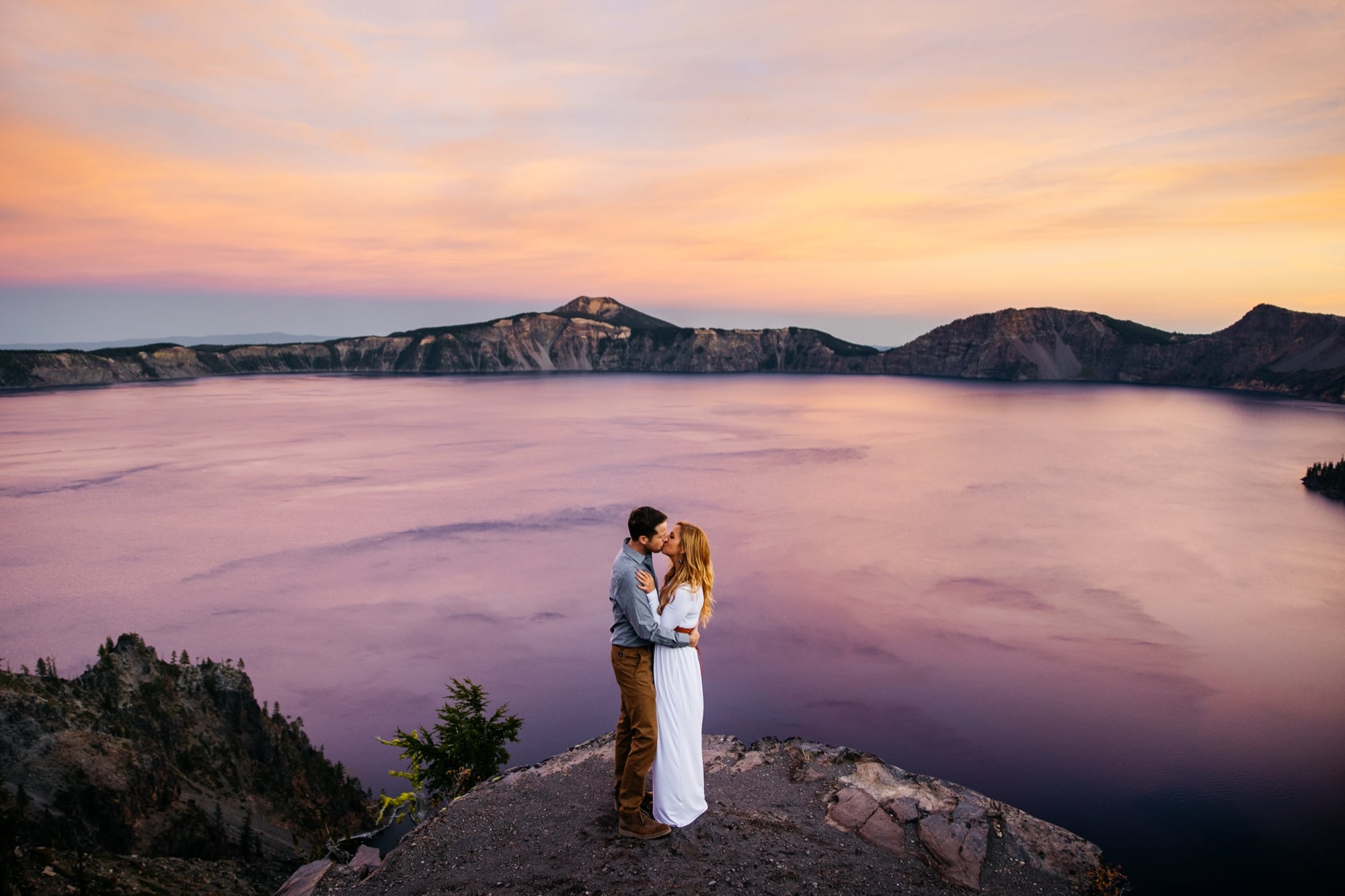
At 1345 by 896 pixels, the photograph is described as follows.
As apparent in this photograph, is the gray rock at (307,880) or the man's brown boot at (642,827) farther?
the gray rock at (307,880)

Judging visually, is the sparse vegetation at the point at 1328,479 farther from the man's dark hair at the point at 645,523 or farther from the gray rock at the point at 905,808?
the man's dark hair at the point at 645,523

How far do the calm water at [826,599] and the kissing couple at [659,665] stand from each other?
8636mm

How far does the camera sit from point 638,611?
255 inches

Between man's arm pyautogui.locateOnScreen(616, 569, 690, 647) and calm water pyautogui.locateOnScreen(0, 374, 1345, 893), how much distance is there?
31.7ft

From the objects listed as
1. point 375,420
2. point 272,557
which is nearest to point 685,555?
point 272,557

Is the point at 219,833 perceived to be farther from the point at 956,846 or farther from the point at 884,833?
the point at 956,846

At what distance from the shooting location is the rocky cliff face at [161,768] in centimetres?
973

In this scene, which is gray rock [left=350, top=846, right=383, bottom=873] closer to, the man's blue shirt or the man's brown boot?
the man's brown boot

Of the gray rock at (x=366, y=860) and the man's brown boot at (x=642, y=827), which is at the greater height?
the man's brown boot at (x=642, y=827)

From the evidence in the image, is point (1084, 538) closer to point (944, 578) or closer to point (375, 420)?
point (944, 578)

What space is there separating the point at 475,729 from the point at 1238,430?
97050 millimetres

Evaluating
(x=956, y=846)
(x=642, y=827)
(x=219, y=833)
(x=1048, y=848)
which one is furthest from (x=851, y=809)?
(x=219, y=833)

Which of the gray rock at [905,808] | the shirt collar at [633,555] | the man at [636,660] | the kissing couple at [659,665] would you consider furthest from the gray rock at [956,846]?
the shirt collar at [633,555]

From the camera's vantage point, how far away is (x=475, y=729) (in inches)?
456
